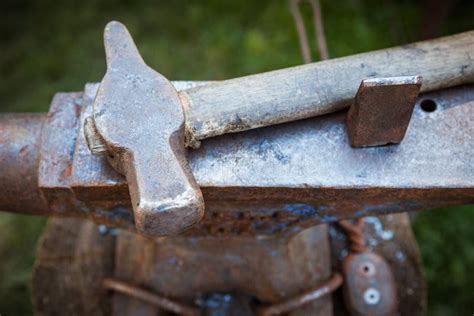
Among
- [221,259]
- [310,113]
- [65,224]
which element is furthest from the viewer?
[65,224]

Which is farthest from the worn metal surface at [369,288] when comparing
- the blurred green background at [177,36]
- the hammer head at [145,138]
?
the blurred green background at [177,36]

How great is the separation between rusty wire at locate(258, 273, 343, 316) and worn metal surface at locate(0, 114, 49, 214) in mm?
834

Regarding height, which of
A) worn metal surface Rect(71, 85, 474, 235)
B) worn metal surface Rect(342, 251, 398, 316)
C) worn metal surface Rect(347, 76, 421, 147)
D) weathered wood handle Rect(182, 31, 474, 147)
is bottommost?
worn metal surface Rect(342, 251, 398, 316)

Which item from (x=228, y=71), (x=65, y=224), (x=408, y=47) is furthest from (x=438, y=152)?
(x=228, y=71)

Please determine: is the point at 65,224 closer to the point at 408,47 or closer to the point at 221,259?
the point at 221,259

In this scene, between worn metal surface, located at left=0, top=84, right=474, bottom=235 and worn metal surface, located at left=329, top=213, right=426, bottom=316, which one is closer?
worn metal surface, located at left=0, top=84, right=474, bottom=235

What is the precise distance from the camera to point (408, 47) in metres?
1.24

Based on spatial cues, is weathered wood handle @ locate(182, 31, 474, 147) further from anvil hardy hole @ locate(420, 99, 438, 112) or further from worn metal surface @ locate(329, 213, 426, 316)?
worn metal surface @ locate(329, 213, 426, 316)

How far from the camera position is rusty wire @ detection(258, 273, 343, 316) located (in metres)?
1.71

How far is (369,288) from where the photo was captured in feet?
5.70

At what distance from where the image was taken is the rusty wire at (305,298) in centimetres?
171

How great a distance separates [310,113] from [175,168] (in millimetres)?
362

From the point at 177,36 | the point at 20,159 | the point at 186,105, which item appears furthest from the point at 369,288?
the point at 177,36

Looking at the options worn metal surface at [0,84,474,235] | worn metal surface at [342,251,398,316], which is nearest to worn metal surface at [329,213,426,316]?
worn metal surface at [342,251,398,316]
